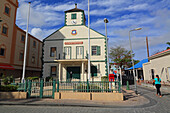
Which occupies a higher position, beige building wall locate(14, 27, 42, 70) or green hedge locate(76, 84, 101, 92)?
beige building wall locate(14, 27, 42, 70)

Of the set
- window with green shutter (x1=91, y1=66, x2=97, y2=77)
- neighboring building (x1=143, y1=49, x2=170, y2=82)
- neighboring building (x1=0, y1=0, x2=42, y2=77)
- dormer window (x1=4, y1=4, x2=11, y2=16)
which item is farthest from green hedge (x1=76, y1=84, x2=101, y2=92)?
dormer window (x1=4, y1=4, x2=11, y2=16)

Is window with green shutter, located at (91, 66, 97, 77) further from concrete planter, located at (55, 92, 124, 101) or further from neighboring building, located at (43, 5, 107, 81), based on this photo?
concrete planter, located at (55, 92, 124, 101)

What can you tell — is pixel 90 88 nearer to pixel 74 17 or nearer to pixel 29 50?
pixel 74 17

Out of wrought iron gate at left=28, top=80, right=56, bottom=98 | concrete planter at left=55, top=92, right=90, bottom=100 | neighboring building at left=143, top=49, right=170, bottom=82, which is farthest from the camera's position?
neighboring building at left=143, top=49, right=170, bottom=82

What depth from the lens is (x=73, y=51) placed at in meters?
18.8

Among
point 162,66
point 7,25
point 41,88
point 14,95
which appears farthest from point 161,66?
point 7,25

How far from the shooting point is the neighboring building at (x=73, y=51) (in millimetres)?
17984

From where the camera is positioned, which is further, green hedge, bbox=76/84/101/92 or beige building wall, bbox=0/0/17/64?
beige building wall, bbox=0/0/17/64

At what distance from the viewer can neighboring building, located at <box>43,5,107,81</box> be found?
1798 centimetres

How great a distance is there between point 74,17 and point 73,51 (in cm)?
619

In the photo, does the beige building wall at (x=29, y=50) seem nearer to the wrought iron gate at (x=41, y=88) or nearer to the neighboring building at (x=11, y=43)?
the neighboring building at (x=11, y=43)

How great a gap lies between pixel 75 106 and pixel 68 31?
48.2 feet

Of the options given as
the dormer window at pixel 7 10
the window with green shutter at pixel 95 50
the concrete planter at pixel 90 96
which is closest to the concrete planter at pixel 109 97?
the concrete planter at pixel 90 96

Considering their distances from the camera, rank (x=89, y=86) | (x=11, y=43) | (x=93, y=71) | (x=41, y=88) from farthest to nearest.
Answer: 1. (x=11, y=43)
2. (x=93, y=71)
3. (x=41, y=88)
4. (x=89, y=86)
